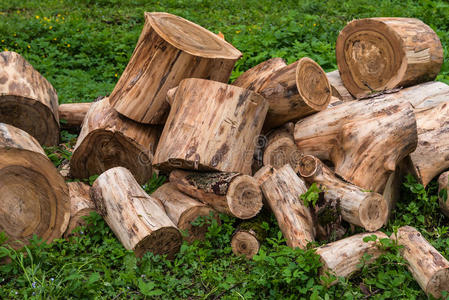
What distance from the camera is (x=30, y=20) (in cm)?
1100

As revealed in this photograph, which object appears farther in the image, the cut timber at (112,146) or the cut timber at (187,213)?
the cut timber at (112,146)

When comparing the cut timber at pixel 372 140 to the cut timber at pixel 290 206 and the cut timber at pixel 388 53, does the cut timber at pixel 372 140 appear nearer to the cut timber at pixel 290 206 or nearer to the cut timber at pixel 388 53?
the cut timber at pixel 290 206

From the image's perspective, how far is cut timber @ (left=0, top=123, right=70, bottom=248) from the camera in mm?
4316

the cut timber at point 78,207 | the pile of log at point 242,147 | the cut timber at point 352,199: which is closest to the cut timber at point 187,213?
the pile of log at point 242,147

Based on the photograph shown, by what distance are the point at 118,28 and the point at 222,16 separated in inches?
93.1

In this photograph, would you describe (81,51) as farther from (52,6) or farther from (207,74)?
(207,74)

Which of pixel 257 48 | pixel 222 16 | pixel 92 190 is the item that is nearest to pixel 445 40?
pixel 257 48

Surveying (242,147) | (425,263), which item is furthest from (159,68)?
(425,263)

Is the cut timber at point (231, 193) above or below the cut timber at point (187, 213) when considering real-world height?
above

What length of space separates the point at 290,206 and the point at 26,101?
3.20 meters

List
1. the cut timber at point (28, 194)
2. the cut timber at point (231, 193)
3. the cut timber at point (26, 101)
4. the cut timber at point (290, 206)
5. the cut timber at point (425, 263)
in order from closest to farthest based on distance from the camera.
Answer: the cut timber at point (425, 263)
the cut timber at point (28, 194)
the cut timber at point (290, 206)
the cut timber at point (231, 193)
the cut timber at point (26, 101)

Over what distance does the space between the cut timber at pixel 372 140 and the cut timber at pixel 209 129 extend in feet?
2.74

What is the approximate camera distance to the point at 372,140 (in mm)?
4801

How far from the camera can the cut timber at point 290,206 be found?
448cm
